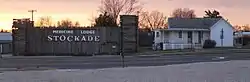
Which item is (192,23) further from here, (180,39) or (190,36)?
(180,39)

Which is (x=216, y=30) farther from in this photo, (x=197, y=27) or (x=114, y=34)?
(x=114, y=34)

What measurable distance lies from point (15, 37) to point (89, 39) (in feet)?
25.2

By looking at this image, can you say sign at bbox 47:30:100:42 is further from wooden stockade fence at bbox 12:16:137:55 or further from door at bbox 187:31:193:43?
door at bbox 187:31:193:43

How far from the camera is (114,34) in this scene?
55.4 m

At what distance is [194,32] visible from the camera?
2776 inches

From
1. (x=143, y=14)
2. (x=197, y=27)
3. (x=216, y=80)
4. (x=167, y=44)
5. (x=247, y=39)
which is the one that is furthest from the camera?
(x=143, y=14)

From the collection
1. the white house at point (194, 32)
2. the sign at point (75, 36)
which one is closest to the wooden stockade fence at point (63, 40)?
the sign at point (75, 36)

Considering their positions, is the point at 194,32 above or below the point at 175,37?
above

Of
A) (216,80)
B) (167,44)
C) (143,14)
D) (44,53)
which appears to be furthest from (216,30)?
(216,80)

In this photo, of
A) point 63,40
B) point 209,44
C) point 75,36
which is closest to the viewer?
point 75,36

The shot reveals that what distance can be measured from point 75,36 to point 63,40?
1.36m

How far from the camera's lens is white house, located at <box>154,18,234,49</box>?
69.6m

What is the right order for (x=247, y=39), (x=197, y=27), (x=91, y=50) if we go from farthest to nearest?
(x=247, y=39) < (x=197, y=27) < (x=91, y=50)

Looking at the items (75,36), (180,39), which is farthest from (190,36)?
(75,36)
